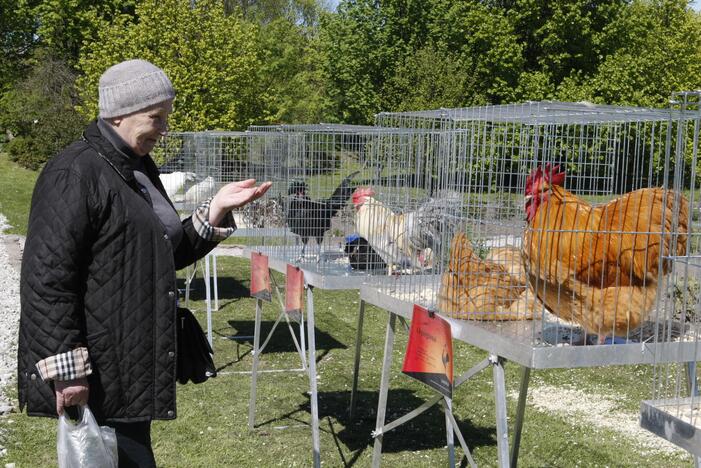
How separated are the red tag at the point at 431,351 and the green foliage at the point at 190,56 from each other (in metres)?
20.8

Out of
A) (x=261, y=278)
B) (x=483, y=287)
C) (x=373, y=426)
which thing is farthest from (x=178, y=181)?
(x=483, y=287)

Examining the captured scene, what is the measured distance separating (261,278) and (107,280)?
12.1 feet

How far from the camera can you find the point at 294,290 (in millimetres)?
6031

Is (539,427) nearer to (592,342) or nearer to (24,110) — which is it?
(592,342)

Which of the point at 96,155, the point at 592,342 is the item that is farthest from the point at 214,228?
the point at 592,342

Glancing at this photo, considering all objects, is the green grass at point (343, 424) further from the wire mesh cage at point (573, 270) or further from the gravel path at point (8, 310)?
the wire mesh cage at point (573, 270)

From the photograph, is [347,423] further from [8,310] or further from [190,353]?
[8,310]

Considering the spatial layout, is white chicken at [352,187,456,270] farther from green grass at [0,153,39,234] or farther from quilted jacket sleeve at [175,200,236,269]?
green grass at [0,153,39,234]

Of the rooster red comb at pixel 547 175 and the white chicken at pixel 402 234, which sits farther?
the white chicken at pixel 402 234

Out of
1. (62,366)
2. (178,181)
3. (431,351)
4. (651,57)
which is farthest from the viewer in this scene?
(651,57)

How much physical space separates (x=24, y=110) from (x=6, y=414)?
27.4 m

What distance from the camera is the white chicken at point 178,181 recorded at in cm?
1173

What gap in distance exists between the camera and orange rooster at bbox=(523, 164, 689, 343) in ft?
11.5

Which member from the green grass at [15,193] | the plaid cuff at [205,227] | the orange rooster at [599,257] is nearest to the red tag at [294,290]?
the plaid cuff at [205,227]
